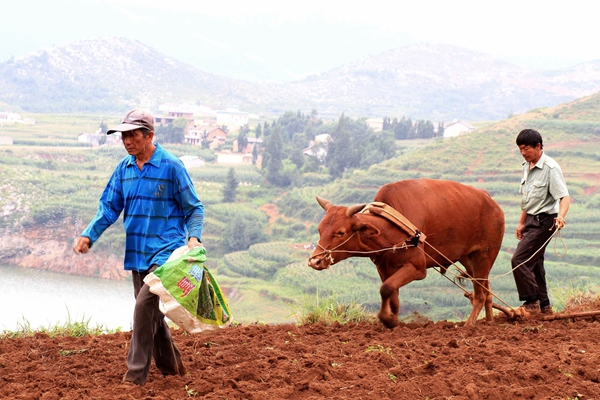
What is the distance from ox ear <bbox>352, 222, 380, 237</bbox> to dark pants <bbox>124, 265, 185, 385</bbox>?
2.24 metres

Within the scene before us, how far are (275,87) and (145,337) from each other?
586ft

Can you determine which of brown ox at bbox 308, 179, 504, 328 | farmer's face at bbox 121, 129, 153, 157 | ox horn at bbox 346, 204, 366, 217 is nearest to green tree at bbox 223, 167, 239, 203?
brown ox at bbox 308, 179, 504, 328

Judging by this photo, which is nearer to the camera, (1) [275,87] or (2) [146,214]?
(2) [146,214]

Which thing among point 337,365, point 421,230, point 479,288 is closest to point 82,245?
point 337,365

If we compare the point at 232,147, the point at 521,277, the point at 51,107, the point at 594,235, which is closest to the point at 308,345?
the point at 521,277

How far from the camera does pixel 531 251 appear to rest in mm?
7738

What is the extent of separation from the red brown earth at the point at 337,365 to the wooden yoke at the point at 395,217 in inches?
33.4

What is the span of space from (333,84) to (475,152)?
120219mm

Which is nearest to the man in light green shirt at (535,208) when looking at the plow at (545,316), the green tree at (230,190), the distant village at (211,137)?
the plow at (545,316)

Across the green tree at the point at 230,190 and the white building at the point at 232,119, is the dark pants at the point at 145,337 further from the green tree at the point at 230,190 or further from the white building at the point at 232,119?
the white building at the point at 232,119

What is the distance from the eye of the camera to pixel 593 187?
183ft

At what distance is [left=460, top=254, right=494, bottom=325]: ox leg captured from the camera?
26.2 ft

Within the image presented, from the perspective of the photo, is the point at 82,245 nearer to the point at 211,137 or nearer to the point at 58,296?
the point at 58,296

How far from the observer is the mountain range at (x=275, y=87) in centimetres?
14638
